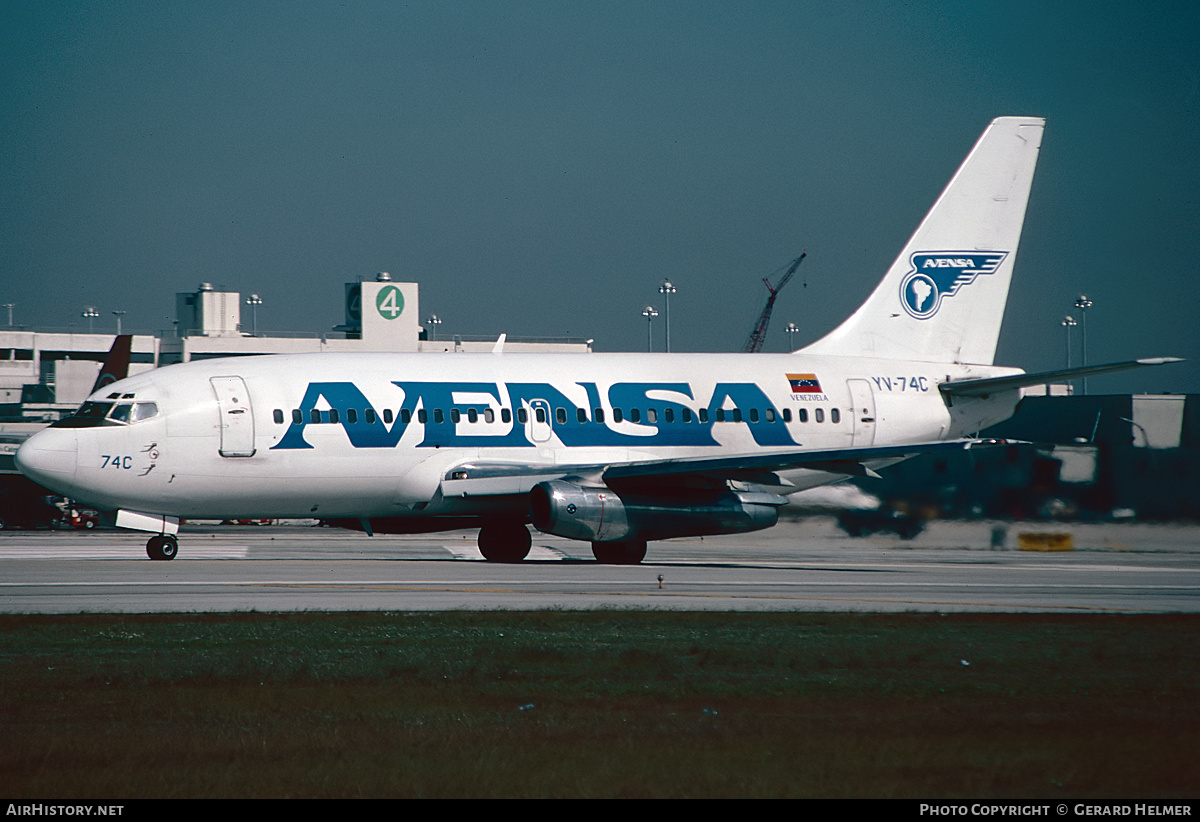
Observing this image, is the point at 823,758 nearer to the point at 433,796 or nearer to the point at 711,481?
the point at 433,796

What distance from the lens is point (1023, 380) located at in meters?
34.7

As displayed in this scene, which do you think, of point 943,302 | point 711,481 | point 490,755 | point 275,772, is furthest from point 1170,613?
point 943,302

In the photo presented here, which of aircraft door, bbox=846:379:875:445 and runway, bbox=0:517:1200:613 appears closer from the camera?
runway, bbox=0:517:1200:613

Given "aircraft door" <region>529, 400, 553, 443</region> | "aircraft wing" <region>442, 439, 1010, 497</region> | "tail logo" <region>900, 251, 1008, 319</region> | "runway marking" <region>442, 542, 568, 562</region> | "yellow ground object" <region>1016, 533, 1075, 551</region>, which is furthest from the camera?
"tail logo" <region>900, 251, 1008, 319</region>

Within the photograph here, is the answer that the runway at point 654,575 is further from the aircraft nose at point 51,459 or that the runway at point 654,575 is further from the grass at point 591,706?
the grass at point 591,706

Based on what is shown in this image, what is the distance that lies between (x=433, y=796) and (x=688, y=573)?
19.3 m

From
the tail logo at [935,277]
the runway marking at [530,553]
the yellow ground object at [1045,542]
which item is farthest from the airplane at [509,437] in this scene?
the yellow ground object at [1045,542]

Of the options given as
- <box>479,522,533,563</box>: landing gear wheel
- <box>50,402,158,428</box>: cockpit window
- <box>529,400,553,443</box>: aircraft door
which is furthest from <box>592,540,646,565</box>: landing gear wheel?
<box>50,402,158,428</box>: cockpit window

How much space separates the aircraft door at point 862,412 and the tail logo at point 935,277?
10.7ft

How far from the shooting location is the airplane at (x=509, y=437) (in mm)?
28750

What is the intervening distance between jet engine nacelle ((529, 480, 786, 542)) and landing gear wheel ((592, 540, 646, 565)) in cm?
65

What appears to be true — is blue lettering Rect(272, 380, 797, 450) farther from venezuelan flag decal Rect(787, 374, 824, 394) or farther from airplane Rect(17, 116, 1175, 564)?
venezuelan flag decal Rect(787, 374, 824, 394)

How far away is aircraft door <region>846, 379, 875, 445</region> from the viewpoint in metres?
35.4

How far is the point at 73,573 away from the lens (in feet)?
85.7
